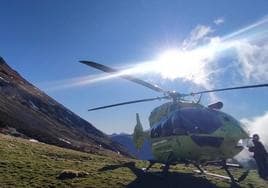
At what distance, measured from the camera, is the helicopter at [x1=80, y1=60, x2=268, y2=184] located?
64.1ft

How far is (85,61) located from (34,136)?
7523cm

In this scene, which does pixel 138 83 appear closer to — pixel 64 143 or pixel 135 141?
pixel 135 141

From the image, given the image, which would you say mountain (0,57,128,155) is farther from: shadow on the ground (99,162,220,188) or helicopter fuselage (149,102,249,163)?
helicopter fuselage (149,102,249,163)

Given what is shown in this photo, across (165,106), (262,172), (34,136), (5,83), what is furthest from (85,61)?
(5,83)

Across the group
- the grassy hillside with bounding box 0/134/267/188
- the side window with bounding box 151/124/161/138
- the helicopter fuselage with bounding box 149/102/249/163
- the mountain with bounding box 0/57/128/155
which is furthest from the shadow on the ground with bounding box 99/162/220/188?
the mountain with bounding box 0/57/128/155

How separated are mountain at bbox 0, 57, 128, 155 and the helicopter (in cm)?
6605

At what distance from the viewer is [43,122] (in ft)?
399

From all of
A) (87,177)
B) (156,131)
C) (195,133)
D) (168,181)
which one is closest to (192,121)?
(195,133)

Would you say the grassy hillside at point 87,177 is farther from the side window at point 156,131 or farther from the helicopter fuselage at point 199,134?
the side window at point 156,131

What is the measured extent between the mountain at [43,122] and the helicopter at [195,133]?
66046 millimetres

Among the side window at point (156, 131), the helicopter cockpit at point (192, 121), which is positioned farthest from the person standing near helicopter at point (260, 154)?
the side window at point (156, 131)

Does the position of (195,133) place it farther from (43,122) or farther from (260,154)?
(43,122)

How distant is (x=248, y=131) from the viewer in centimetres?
2006

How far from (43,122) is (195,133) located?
10735cm
